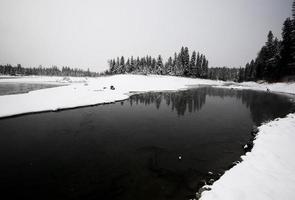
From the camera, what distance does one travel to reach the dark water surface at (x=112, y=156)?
658 cm

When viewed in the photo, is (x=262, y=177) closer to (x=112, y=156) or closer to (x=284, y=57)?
(x=112, y=156)

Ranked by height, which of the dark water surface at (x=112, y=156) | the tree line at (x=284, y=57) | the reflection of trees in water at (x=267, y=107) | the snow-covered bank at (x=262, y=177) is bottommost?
the dark water surface at (x=112, y=156)

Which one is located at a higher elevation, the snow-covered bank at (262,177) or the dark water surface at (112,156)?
the snow-covered bank at (262,177)

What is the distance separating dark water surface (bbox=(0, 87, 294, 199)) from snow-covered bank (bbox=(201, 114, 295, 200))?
0.80 metres

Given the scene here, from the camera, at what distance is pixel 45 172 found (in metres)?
7.57

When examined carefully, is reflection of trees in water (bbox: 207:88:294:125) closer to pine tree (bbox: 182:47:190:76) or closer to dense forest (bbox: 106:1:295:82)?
dense forest (bbox: 106:1:295:82)

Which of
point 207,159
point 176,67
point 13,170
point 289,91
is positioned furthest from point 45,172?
point 176,67

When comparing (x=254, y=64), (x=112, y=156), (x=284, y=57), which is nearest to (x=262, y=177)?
(x=112, y=156)

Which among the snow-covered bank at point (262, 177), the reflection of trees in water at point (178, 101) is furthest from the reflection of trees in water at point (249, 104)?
the snow-covered bank at point (262, 177)

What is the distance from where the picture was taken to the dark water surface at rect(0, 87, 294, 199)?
658 centimetres

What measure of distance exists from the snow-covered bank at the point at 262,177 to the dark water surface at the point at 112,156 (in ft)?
2.63

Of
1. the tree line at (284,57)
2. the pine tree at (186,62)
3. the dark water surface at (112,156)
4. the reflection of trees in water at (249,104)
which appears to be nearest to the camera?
the dark water surface at (112,156)

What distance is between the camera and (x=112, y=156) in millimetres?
9117

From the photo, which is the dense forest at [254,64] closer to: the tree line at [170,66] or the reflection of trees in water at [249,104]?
the tree line at [170,66]
